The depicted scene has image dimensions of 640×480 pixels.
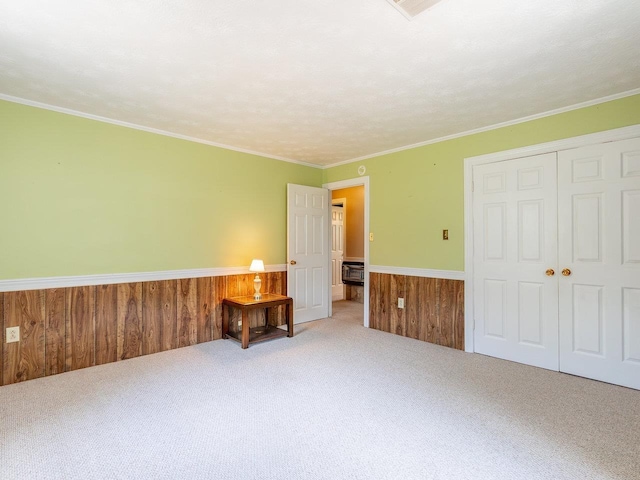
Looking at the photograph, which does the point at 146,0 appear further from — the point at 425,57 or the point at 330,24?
the point at 425,57

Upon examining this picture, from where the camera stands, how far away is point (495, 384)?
2.73m

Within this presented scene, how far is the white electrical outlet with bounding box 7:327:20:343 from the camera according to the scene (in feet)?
8.90

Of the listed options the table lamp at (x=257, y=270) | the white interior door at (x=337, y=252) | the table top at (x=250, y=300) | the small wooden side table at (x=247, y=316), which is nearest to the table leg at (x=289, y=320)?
the small wooden side table at (x=247, y=316)

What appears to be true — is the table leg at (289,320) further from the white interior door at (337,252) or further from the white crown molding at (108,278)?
the white interior door at (337,252)

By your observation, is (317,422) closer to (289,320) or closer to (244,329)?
(244,329)

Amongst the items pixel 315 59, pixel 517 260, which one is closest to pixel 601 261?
pixel 517 260

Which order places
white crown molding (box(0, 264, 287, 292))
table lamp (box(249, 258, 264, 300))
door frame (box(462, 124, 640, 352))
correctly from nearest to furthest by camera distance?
white crown molding (box(0, 264, 287, 292)), door frame (box(462, 124, 640, 352)), table lamp (box(249, 258, 264, 300))

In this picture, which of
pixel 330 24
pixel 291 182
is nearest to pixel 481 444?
pixel 330 24

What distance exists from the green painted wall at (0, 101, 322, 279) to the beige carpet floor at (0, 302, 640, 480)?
1102 mm

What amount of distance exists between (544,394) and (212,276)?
11.4 feet

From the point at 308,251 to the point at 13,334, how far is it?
325cm

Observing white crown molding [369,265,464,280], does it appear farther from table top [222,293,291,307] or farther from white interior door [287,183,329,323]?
table top [222,293,291,307]

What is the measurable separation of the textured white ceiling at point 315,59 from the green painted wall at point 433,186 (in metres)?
0.20

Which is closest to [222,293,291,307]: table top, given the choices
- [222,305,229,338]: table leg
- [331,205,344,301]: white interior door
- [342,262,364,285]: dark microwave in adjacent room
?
[222,305,229,338]: table leg
